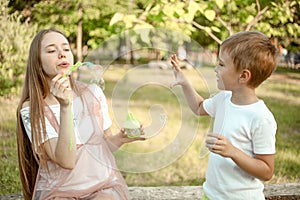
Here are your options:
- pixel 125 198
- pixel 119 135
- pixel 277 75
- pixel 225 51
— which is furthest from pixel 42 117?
pixel 277 75

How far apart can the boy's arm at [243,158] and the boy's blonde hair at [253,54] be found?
264 mm

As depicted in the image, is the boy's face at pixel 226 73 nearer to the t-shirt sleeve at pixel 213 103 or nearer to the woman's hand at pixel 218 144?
the t-shirt sleeve at pixel 213 103

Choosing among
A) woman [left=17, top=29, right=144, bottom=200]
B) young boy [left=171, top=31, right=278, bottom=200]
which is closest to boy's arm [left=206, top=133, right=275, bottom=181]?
young boy [left=171, top=31, right=278, bottom=200]

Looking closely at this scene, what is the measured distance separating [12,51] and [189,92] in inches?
176

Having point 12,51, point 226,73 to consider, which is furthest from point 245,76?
point 12,51

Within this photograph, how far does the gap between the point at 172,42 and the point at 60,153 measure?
0.56m

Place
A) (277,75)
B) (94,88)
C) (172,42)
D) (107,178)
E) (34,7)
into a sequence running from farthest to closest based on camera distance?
1. (277,75)
2. (34,7)
3. (107,178)
4. (94,88)
5. (172,42)

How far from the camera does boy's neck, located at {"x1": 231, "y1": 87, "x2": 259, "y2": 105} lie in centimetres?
167

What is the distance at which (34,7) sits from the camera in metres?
8.30

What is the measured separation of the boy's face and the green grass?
0.13 ft

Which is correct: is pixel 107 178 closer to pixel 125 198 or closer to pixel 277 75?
pixel 125 198

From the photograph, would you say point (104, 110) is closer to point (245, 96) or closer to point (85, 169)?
A: point (85, 169)

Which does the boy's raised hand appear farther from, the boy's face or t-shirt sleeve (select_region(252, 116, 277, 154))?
t-shirt sleeve (select_region(252, 116, 277, 154))

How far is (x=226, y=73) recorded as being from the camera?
5.41 feet
